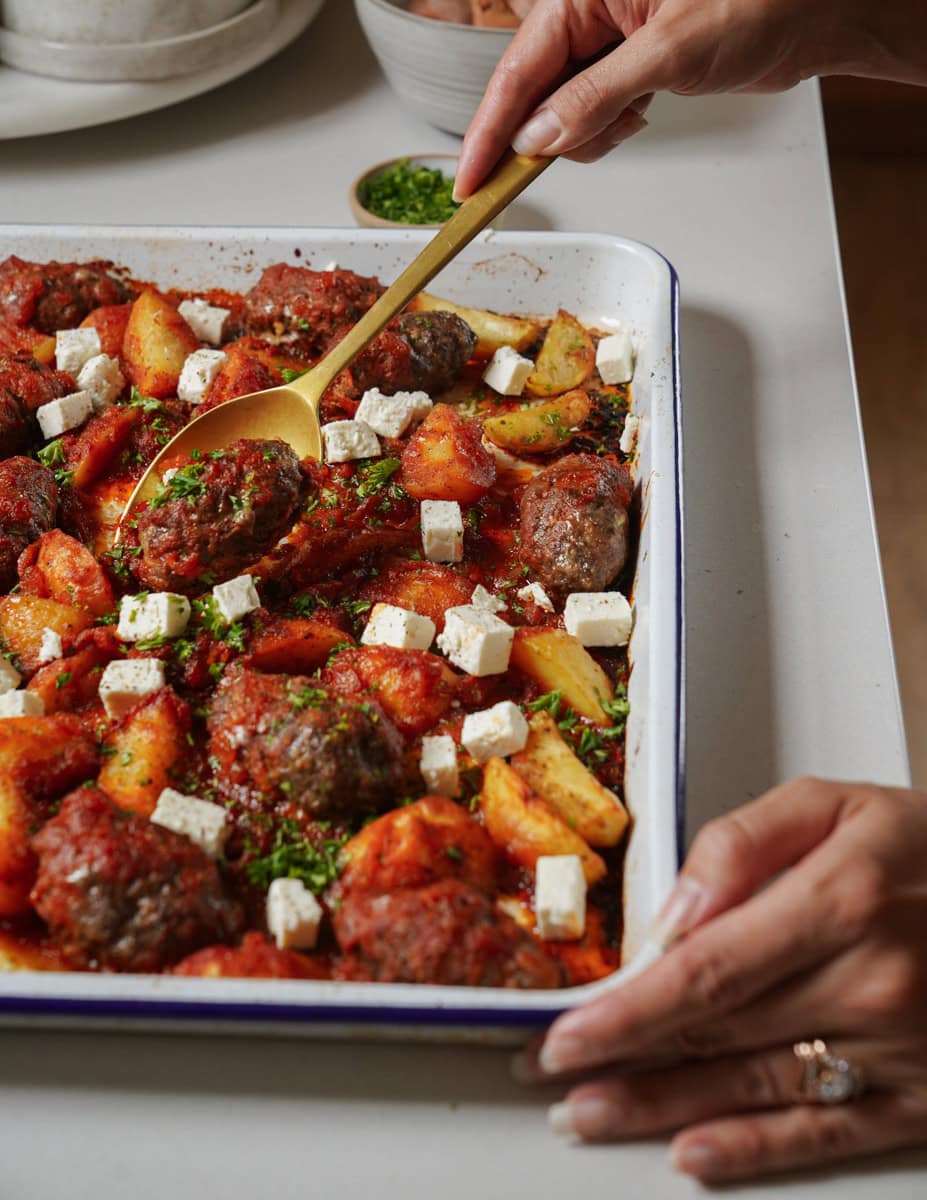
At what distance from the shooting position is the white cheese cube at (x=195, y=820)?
6.78 feet

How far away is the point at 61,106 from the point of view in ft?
12.8

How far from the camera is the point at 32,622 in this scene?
8.14ft

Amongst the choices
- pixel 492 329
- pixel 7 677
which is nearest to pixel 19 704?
pixel 7 677

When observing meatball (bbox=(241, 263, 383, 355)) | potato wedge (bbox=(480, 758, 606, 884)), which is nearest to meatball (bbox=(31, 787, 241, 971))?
potato wedge (bbox=(480, 758, 606, 884))

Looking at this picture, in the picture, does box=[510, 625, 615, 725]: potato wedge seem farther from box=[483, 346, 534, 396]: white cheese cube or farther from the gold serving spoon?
box=[483, 346, 534, 396]: white cheese cube

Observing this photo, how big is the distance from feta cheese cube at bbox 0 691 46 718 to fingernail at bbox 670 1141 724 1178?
1.36 m

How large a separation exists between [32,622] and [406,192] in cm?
191

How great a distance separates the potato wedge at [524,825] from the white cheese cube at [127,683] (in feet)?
2.17

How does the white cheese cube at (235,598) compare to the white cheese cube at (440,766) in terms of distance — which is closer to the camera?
the white cheese cube at (440,766)

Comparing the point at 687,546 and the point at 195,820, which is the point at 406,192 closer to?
the point at 687,546

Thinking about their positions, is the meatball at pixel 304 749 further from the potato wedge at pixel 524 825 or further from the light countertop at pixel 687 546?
the light countertop at pixel 687 546

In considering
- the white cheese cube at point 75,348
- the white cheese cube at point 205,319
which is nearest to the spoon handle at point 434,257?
the white cheese cube at point 205,319

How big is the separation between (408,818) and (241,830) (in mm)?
327

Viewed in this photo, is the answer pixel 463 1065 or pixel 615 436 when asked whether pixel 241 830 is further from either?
pixel 615 436
